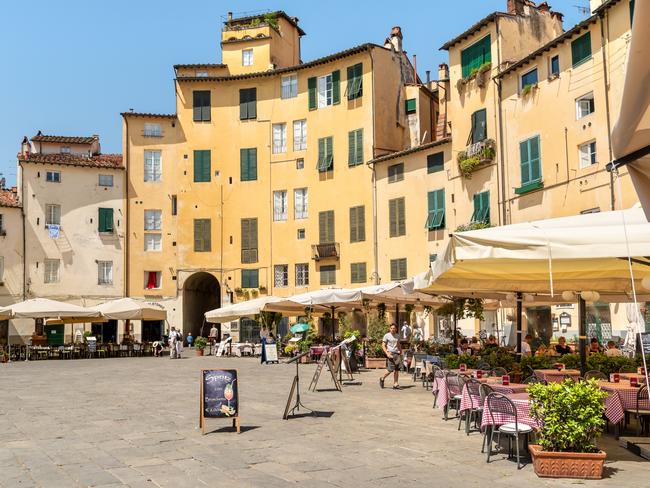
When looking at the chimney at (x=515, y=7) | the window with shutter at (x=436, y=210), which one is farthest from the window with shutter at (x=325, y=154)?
the chimney at (x=515, y=7)

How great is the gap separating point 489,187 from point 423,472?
24.9 meters

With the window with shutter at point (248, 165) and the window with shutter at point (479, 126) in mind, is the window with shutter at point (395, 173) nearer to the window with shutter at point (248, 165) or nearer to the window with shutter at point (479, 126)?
the window with shutter at point (479, 126)

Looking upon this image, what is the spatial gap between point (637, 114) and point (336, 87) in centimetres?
3976

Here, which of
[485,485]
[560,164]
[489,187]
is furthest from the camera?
[489,187]

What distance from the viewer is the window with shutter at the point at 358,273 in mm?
40062

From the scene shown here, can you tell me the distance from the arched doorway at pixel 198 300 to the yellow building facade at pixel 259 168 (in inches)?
5.7

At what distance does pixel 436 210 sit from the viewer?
35812mm

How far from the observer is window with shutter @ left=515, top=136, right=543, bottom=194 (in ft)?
93.0

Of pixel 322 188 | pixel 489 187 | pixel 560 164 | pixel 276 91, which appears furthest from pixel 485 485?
pixel 276 91

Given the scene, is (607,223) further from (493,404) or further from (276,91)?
(276,91)

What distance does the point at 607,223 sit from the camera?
8.66 m

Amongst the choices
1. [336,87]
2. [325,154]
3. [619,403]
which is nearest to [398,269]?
[325,154]

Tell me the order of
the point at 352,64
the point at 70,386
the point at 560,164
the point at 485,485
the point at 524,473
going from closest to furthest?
the point at 485,485 < the point at 524,473 < the point at 70,386 < the point at 560,164 < the point at 352,64

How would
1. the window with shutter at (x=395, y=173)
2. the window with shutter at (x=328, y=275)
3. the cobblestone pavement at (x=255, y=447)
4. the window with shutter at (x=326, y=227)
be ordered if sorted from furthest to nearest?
1. the window with shutter at (x=326, y=227)
2. the window with shutter at (x=328, y=275)
3. the window with shutter at (x=395, y=173)
4. the cobblestone pavement at (x=255, y=447)
